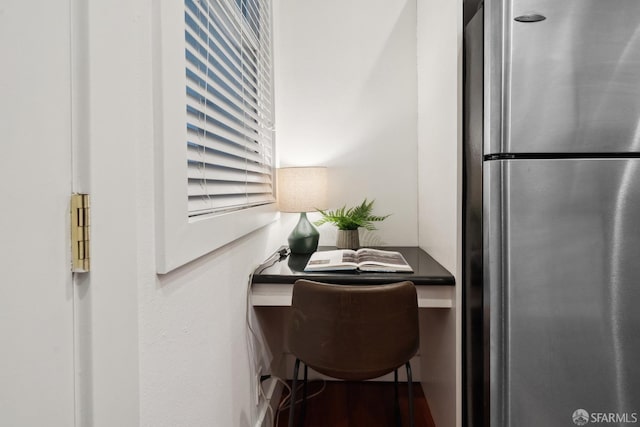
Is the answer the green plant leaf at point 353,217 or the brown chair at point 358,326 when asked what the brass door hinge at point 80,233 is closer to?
the brown chair at point 358,326

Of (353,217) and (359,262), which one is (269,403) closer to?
(359,262)

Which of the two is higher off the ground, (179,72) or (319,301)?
(179,72)

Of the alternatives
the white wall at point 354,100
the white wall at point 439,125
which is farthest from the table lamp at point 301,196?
the white wall at point 439,125

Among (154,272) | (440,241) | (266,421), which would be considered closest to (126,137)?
(154,272)

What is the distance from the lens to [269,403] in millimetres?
1620

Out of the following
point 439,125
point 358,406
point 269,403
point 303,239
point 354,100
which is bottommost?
point 358,406

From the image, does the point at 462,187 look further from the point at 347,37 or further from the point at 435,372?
the point at 347,37

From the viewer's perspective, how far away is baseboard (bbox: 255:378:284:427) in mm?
1494

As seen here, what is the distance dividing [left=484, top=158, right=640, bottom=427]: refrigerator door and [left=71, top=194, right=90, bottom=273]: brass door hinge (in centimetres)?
103

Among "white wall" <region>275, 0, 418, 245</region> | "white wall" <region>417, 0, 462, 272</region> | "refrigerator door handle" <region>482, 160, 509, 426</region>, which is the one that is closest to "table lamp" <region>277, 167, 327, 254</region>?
"white wall" <region>275, 0, 418, 245</region>

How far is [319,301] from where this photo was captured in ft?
3.93

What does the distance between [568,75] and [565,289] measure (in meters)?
0.62

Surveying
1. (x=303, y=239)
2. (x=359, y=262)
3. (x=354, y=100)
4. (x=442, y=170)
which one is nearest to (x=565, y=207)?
(x=442, y=170)

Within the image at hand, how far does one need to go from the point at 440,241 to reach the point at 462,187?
1.16 ft
